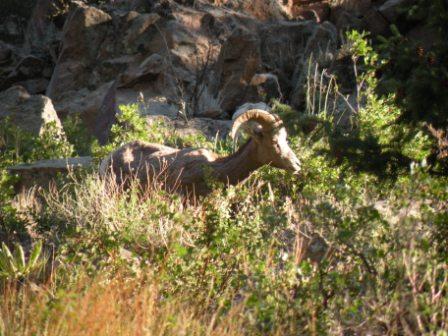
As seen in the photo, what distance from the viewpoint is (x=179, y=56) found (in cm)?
1911

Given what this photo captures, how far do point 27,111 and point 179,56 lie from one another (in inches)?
158

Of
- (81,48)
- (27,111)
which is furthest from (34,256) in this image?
(81,48)

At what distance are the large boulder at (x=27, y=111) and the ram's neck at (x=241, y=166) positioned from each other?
6.73 meters

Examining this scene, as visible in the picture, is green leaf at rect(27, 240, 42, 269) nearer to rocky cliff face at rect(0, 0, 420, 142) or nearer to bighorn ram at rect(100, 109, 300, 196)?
bighorn ram at rect(100, 109, 300, 196)

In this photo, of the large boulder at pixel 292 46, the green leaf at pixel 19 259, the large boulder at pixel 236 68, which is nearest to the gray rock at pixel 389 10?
the large boulder at pixel 292 46

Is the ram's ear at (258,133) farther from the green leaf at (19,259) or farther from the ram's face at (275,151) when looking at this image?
the green leaf at (19,259)

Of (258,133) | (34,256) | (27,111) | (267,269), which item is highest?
(258,133)

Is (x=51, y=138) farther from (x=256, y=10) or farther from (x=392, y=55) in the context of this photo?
(x=392, y=55)

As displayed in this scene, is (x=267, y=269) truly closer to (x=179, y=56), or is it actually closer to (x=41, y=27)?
(x=179, y=56)

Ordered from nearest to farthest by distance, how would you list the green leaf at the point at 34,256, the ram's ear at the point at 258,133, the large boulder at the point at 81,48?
the green leaf at the point at 34,256
the ram's ear at the point at 258,133
the large boulder at the point at 81,48

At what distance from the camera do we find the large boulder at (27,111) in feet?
53.2

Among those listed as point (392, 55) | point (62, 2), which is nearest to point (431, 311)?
point (392, 55)

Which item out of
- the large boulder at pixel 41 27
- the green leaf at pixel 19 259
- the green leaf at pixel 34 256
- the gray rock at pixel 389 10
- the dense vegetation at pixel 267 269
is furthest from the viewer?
the large boulder at pixel 41 27

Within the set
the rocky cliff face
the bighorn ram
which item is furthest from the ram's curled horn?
the rocky cliff face
